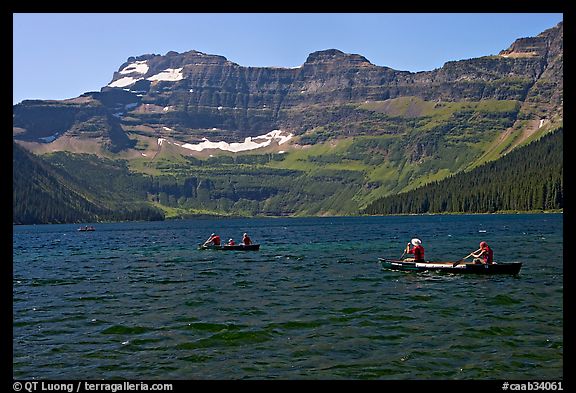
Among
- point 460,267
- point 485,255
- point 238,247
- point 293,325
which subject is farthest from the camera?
point 238,247

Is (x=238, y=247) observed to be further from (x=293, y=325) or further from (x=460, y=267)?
(x=293, y=325)

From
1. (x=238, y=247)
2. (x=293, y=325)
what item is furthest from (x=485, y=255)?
(x=238, y=247)

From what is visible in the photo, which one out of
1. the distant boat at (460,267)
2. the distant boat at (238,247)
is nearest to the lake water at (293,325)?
the distant boat at (460,267)

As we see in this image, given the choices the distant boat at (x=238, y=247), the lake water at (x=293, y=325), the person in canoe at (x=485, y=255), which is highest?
the person in canoe at (x=485, y=255)

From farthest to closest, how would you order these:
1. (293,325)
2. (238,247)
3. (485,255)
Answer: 1. (238,247)
2. (485,255)
3. (293,325)

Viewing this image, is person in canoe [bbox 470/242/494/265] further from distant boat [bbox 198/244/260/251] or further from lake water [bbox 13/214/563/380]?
distant boat [bbox 198/244/260/251]

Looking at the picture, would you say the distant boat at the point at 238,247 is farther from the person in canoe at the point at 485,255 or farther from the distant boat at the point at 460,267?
the person in canoe at the point at 485,255

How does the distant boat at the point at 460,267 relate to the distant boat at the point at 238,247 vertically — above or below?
above

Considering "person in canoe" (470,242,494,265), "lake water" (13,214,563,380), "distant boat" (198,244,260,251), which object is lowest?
"distant boat" (198,244,260,251)

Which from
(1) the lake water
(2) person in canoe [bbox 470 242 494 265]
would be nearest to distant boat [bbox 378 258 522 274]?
(2) person in canoe [bbox 470 242 494 265]

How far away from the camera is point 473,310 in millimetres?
40656

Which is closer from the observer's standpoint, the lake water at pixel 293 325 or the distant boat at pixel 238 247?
the lake water at pixel 293 325

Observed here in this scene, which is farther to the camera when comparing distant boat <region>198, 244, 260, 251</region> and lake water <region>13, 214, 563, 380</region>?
distant boat <region>198, 244, 260, 251</region>
